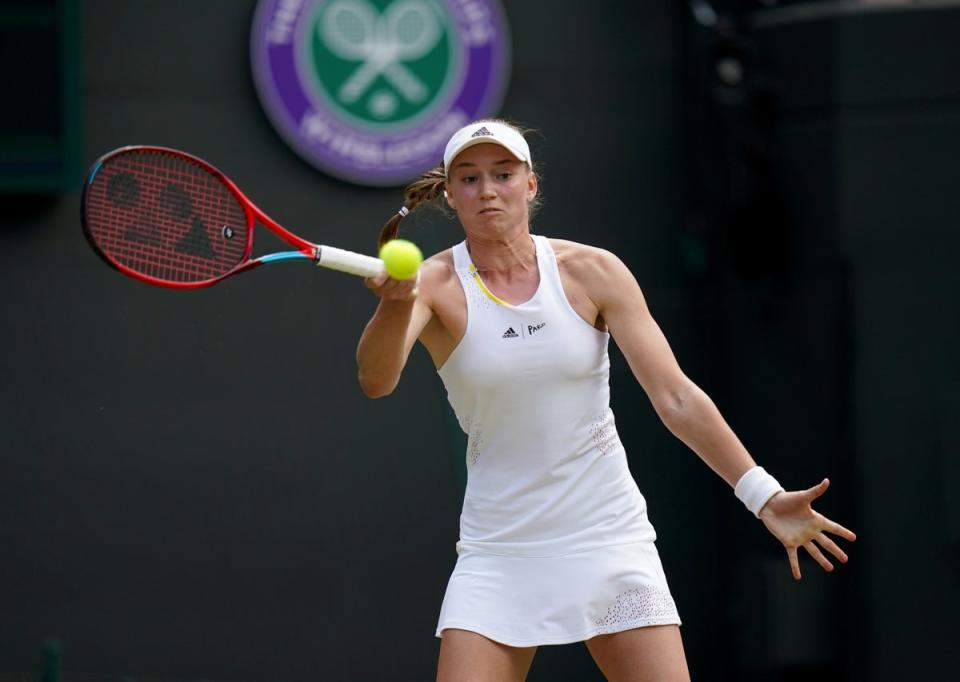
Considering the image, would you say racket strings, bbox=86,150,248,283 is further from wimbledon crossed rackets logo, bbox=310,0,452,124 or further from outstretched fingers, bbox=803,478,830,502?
wimbledon crossed rackets logo, bbox=310,0,452,124

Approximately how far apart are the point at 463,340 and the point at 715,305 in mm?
3085

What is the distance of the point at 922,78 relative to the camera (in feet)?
18.5

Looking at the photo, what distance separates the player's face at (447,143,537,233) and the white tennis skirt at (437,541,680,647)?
0.71m

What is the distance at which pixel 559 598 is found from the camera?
3.33 m

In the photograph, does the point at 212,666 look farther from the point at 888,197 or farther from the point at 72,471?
the point at 888,197

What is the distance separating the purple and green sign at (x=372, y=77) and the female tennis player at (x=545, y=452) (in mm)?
2531

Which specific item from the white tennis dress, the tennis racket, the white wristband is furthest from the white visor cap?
the white wristband

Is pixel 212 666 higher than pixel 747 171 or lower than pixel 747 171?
lower

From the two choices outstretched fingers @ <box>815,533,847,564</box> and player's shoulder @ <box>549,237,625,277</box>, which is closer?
outstretched fingers @ <box>815,533,847,564</box>

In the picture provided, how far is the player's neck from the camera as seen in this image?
11.3ft

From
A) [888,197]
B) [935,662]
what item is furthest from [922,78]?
[935,662]

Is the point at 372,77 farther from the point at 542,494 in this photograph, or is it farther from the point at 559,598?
the point at 559,598

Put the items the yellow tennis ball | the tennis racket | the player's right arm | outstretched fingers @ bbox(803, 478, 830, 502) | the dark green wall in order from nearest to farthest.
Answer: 1. the yellow tennis ball
2. the player's right arm
3. outstretched fingers @ bbox(803, 478, 830, 502)
4. the tennis racket
5. the dark green wall

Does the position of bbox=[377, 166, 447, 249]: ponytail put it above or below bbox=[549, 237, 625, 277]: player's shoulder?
above
